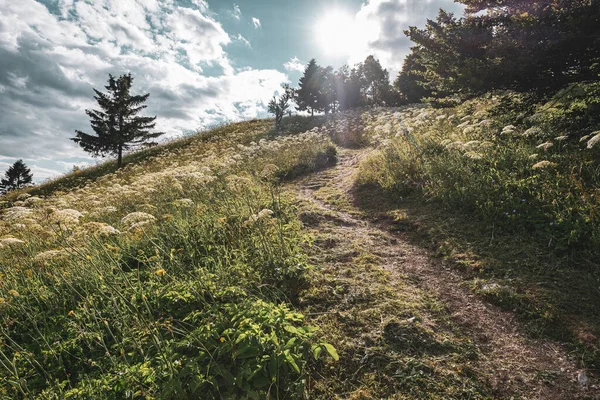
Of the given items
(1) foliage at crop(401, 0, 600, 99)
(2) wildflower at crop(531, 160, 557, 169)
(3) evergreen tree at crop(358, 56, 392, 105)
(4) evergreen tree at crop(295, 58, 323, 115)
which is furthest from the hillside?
(3) evergreen tree at crop(358, 56, 392, 105)

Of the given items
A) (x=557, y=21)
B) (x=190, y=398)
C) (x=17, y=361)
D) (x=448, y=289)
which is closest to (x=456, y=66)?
(x=557, y=21)

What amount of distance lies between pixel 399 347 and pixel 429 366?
1.13 ft

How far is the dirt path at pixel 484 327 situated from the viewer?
8.65 ft

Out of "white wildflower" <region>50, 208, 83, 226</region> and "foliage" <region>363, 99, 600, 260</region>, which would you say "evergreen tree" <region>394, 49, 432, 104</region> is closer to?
"foliage" <region>363, 99, 600, 260</region>

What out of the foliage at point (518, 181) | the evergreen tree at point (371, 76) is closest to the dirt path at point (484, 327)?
the foliage at point (518, 181)

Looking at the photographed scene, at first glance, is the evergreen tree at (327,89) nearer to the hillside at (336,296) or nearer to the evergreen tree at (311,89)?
the evergreen tree at (311,89)

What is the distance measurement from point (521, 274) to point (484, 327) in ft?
4.39

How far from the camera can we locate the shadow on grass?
3.20 m

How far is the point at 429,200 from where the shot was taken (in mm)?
6797

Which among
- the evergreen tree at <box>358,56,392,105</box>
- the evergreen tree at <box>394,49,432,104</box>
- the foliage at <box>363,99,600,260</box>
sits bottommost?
the foliage at <box>363,99,600,260</box>

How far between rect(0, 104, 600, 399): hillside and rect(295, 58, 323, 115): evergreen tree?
38601 mm

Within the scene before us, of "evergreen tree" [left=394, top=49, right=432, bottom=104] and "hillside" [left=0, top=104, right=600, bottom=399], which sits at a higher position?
"evergreen tree" [left=394, top=49, right=432, bottom=104]

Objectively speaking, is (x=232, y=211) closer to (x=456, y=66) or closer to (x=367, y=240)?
(x=367, y=240)

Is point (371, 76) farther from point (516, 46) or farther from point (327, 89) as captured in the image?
point (516, 46)
